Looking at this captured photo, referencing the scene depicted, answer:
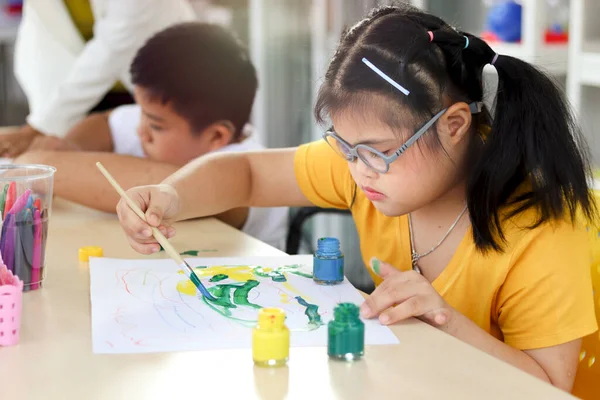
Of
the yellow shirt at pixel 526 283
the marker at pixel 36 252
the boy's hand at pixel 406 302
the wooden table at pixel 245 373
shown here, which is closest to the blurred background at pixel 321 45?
the yellow shirt at pixel 526 283

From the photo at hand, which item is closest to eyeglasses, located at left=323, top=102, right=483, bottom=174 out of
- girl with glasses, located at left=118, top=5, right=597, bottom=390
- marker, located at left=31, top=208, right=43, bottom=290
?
girl with glasses, located at left=118, top=5, right=597, bottom=390

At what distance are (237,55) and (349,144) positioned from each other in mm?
742

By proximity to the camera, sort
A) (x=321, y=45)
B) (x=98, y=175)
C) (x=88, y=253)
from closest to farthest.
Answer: (x=88, y=253) < (x=98, y=175) < (x=321, y=45)

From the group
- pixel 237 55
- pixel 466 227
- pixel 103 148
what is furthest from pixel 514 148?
pixel 103 148

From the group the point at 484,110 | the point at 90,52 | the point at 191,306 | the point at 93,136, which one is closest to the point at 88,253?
the point at 191,306

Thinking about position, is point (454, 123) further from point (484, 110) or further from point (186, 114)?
point (186, 114)

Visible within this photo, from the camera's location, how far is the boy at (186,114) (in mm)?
1438

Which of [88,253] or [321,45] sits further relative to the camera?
[321,45]

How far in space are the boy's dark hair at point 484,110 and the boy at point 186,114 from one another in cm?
56

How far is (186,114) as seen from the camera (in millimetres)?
1553

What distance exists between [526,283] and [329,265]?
0.23 meters

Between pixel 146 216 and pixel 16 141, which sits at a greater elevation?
pixel 146 216

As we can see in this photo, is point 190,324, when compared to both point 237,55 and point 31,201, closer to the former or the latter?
point 31,201

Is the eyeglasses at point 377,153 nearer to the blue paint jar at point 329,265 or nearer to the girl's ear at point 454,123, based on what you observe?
the girl's ear at point 454,123
